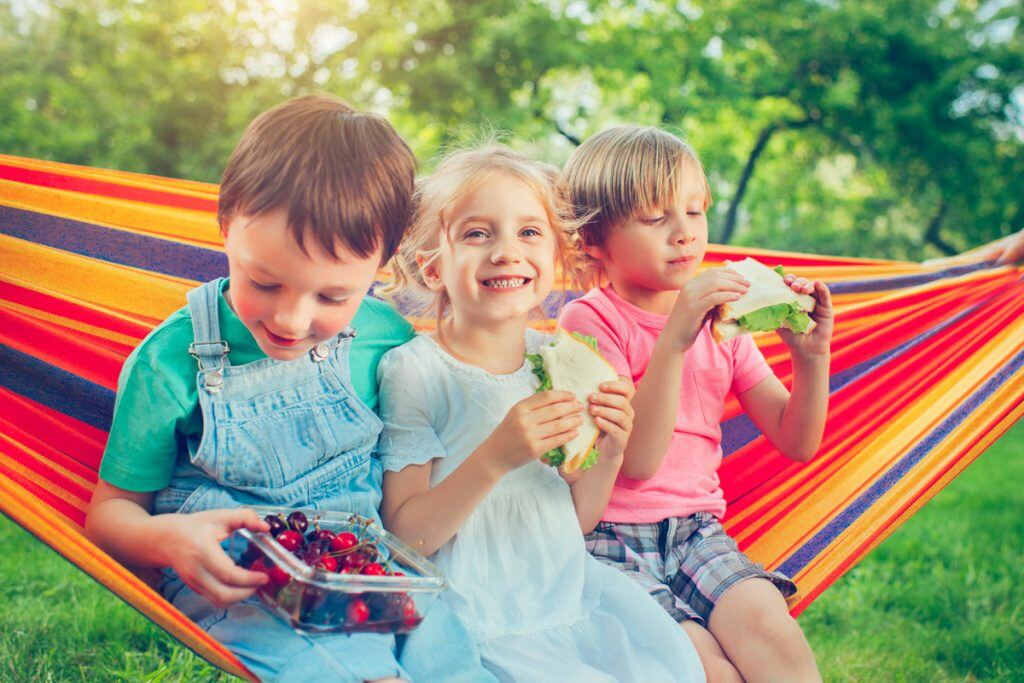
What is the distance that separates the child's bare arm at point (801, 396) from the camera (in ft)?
6.68

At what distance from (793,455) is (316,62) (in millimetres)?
13349

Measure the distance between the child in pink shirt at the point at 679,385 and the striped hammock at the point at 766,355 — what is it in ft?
→ 0.63

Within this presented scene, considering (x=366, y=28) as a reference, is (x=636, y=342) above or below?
below

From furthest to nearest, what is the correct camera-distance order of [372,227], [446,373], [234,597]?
[446,373] → [372,227] → [234,597]

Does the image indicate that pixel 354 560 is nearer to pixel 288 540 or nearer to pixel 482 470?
pixel 288 540

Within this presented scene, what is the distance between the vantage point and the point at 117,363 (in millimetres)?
2029

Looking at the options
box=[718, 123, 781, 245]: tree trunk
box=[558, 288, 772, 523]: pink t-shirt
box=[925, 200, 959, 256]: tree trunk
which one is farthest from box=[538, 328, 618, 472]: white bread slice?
box=[925, 200, 959, 256]: tree trunk

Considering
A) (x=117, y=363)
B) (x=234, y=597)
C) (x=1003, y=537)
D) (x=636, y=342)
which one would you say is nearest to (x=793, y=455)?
(x=636, y=342)

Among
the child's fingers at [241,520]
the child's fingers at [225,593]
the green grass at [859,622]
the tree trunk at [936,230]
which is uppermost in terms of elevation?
the child's fingers at [241,520]

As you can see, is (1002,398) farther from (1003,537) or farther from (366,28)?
(366,28)

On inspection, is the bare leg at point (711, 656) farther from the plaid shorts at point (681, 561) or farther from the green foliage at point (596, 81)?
the green foliage at point (596, 81)

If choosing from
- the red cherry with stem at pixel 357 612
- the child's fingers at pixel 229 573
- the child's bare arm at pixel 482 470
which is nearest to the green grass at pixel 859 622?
the child's bare arm at pixel 482 470

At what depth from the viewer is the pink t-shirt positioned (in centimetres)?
207

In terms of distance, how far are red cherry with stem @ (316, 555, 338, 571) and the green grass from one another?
47.2 inches
